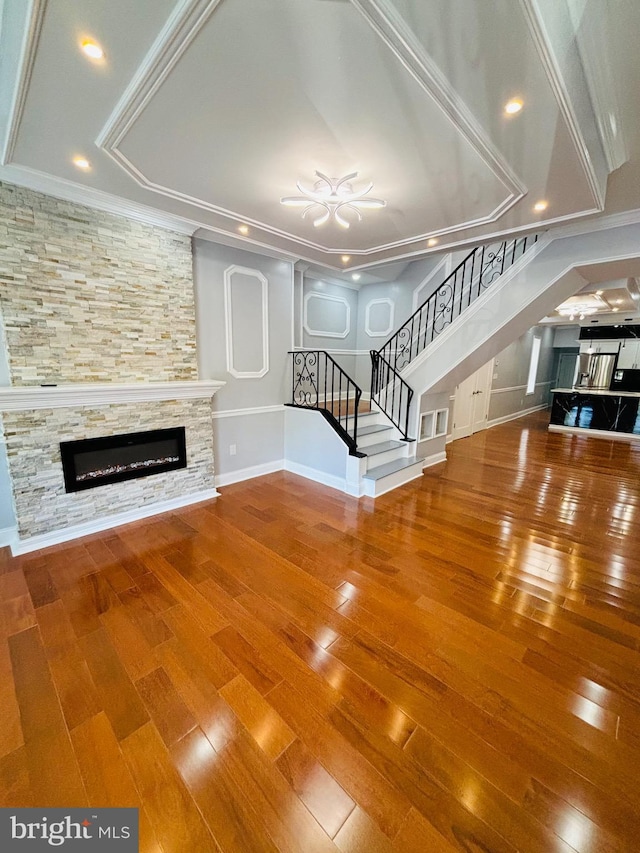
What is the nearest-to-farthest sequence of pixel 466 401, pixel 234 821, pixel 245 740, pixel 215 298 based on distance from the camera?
pixel 234 821 < pixel 245 740 < pixel 215 298 < pixel 466 401

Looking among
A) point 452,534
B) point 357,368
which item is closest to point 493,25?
point 452,534

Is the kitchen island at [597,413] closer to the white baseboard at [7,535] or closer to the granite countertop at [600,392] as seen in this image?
the granite countertop at [600,392]

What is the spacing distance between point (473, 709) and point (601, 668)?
0.82m

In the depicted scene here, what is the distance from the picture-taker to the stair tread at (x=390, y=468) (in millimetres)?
3971

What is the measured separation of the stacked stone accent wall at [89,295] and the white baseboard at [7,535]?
1.24 m

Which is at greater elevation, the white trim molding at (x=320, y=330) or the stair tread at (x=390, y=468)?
the white trim molding at (x=320, y=330)

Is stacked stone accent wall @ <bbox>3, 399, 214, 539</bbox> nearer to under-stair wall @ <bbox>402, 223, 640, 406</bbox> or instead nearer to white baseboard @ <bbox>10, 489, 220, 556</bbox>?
white baseboard @ <bbox>10, 489, 220, 556</bbox>

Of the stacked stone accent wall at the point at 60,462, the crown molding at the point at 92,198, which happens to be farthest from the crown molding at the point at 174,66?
the stacked stone accent wall at the point at 60,462

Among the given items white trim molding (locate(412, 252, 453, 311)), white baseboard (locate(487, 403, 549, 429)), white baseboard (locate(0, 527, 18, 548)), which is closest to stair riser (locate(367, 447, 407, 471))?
white trim molding (locate(412, 252, 453, 311))

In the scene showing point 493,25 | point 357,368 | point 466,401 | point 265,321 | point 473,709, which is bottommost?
point 473,709

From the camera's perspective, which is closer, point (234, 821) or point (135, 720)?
point (234, 821)

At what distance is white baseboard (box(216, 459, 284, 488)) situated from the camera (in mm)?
4203

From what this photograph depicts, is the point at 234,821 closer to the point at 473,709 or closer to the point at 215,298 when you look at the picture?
the point at 473,709

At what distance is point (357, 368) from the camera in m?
6.54
